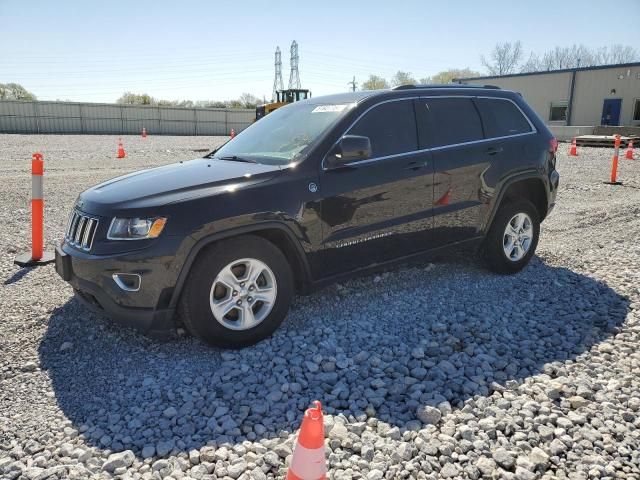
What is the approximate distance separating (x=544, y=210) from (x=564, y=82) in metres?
36.6

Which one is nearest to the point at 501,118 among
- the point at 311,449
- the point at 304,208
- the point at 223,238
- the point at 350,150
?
the point at 350,150

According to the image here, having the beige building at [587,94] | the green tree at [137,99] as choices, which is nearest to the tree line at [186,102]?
the green tree at [137,99]

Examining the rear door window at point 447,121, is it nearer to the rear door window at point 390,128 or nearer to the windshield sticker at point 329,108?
the rear door window at point 390,128

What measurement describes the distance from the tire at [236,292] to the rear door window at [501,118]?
2777 millimetres

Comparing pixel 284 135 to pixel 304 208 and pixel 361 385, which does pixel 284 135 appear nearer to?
pixel 304 208

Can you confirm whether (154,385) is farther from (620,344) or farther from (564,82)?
(564,82)

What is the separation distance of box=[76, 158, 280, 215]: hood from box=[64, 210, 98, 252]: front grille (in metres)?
0.07

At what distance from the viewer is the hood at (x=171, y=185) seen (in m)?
3.63

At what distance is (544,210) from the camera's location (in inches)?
229

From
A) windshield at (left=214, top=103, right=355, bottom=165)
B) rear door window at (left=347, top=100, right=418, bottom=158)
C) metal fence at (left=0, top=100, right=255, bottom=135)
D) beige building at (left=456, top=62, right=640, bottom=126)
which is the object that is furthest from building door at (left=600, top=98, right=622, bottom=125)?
windshield at (left=214, top=103, right=355, bottom=165)

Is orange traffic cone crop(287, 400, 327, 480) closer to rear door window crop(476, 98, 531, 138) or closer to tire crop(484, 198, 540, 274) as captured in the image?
tire crop(484, 198, 540, 274)

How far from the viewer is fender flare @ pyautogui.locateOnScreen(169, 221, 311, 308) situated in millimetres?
3561

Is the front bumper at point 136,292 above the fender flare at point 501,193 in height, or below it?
below

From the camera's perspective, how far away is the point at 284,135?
464cm
